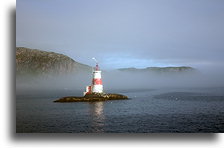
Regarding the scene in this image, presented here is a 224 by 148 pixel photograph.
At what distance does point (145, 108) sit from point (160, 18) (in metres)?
2.16

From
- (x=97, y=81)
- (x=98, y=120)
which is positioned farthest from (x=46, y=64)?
(x=98, y=120)

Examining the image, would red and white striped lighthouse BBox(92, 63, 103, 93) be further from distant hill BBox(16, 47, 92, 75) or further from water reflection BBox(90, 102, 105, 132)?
water reflection BBox(90, 102, 105, 132)

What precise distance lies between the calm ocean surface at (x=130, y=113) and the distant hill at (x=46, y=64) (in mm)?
543

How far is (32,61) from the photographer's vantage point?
21.0 ft

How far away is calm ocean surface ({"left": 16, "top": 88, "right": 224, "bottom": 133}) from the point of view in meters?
5.66

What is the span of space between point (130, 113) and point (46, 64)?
2368 mm

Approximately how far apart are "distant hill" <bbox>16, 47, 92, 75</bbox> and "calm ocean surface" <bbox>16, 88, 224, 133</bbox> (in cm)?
54

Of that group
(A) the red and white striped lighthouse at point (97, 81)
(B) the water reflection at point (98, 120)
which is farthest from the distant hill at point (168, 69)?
(B) the water reflection at point (98, 120)

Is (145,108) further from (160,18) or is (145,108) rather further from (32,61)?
(32,61)

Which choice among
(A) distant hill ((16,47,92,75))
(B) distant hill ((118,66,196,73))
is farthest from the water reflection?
(B) distant hill ((118,66,196,73))

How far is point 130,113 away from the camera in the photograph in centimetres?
630

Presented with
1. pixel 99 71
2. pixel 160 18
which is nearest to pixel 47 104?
pixel 99 71

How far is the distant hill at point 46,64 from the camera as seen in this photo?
613cm

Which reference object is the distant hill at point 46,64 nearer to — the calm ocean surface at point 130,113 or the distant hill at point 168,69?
the calm ocean surface at point 130,113
